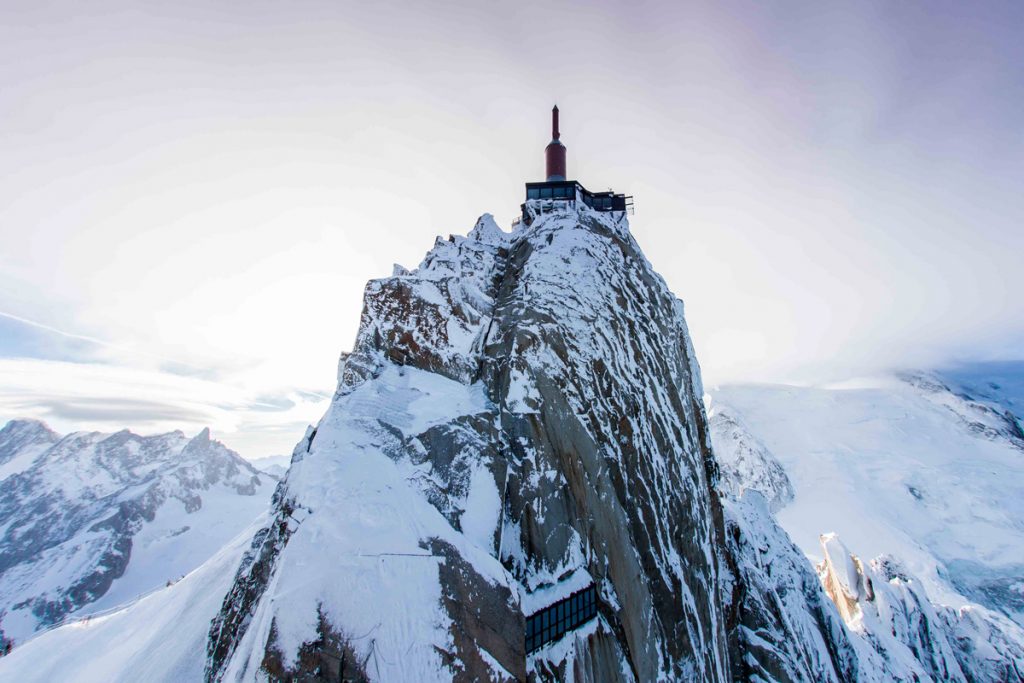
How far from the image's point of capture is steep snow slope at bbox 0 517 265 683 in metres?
14.9

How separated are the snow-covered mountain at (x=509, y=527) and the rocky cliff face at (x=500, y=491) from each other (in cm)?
9

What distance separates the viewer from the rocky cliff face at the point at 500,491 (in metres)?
12.4

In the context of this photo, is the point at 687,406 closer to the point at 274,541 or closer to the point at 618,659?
the point at 618,659

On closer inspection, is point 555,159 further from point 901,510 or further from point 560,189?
point 901,510

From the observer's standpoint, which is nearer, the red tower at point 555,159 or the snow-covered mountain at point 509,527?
the snow-covered mountain at point 509,527

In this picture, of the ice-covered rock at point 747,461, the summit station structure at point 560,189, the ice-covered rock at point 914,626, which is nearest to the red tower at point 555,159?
the summit station structure at point 560,189

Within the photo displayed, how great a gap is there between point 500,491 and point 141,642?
15249 millimetres

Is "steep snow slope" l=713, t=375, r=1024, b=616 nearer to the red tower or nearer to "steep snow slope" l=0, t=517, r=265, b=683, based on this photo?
the red tower

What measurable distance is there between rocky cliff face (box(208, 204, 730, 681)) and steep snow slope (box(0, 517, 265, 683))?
8.02ft

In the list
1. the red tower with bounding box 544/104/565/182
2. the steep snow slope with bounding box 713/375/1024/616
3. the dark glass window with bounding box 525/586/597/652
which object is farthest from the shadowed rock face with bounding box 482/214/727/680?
the steep snow slope with bounding box 713/375/1024/616

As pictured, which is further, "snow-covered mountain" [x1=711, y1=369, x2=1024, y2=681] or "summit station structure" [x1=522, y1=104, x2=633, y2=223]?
"snow-covered mountain" [x1=711, y1=369, x2=1024, y2=681]

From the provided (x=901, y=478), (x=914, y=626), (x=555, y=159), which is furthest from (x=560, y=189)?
(x=901, y=478)

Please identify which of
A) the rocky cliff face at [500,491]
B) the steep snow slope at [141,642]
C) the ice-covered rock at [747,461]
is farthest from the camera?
the ice-covered rock at [747,461]

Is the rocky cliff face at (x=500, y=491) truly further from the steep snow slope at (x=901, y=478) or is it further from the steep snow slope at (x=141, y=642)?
the steep snow slope at (x=901, y=478)
